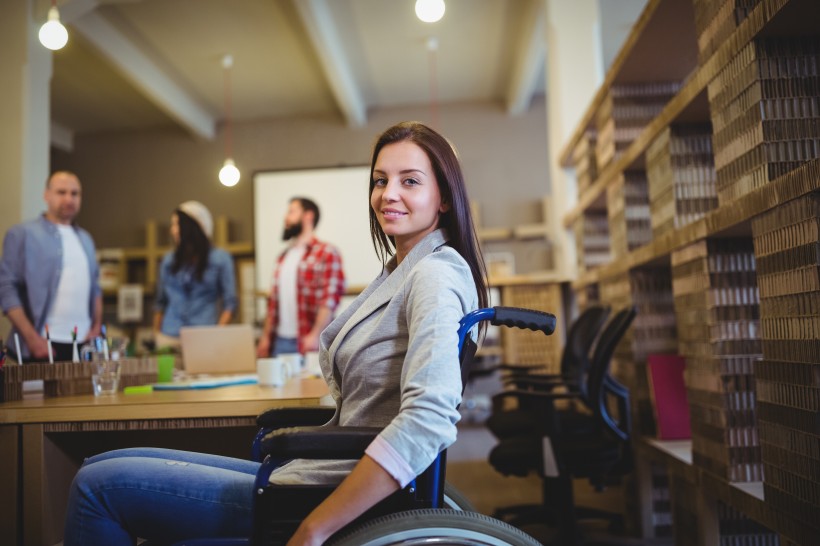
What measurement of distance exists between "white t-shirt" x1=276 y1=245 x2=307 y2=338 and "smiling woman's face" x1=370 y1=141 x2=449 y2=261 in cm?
249

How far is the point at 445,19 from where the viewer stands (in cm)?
568

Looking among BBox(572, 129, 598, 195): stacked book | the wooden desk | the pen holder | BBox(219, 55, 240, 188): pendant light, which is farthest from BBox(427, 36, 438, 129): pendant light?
the wooden desk

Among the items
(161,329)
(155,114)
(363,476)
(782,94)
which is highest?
(155,114)

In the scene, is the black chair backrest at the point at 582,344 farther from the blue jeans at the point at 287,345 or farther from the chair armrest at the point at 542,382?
the blue jeans at the point at 287,345

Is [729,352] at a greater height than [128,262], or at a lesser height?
lesser

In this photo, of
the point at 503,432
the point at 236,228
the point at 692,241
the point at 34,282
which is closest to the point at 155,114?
the point at 236,228

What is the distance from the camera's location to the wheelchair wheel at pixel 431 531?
3.03ft

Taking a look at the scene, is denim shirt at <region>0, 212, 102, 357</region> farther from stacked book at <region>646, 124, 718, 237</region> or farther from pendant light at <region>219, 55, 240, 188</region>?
stacked book at <region>646, 124, 718, 237</region>

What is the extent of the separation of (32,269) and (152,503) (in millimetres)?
2497

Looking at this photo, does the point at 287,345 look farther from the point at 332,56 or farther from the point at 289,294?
the point at 332,56

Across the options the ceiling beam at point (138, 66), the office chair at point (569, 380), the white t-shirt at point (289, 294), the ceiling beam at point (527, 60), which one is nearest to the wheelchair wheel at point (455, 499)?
the office chair at point (569, 380)

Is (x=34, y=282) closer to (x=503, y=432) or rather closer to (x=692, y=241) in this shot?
(x=503, y=432)

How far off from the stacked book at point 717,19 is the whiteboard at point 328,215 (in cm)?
583

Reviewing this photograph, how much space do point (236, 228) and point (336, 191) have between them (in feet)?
4.16
